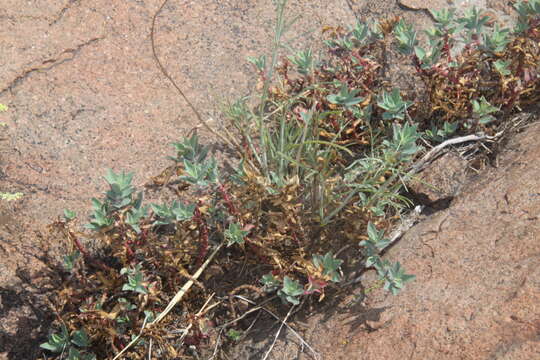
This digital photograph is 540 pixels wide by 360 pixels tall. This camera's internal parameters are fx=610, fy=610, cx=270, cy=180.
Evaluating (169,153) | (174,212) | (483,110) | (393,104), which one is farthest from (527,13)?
(174,212)

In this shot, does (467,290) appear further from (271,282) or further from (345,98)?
(345,98)

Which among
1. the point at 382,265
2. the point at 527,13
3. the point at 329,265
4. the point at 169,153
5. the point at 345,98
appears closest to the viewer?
the point at 382,265

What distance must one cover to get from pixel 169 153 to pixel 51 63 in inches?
32.6

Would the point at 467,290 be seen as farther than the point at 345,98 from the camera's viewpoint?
No

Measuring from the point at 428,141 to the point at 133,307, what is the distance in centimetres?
164

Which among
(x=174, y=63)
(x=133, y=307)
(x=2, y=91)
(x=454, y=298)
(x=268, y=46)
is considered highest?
(x=2, y=91)

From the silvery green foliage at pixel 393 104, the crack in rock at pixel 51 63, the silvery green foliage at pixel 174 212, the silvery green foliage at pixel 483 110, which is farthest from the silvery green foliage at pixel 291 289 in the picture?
the crack in rock at pixel 51 63

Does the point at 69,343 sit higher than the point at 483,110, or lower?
higher

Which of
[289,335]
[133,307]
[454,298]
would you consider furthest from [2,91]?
[454,298]

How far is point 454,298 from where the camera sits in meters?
2.24

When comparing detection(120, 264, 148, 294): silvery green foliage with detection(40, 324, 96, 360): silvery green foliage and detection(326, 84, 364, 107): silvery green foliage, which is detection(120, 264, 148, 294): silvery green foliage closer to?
detection(40, 324, 96, 360): silvery green foliage

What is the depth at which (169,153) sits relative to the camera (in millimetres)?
3004

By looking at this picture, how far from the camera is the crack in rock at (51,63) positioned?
3090mm

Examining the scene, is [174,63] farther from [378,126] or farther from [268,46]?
[378,126]
